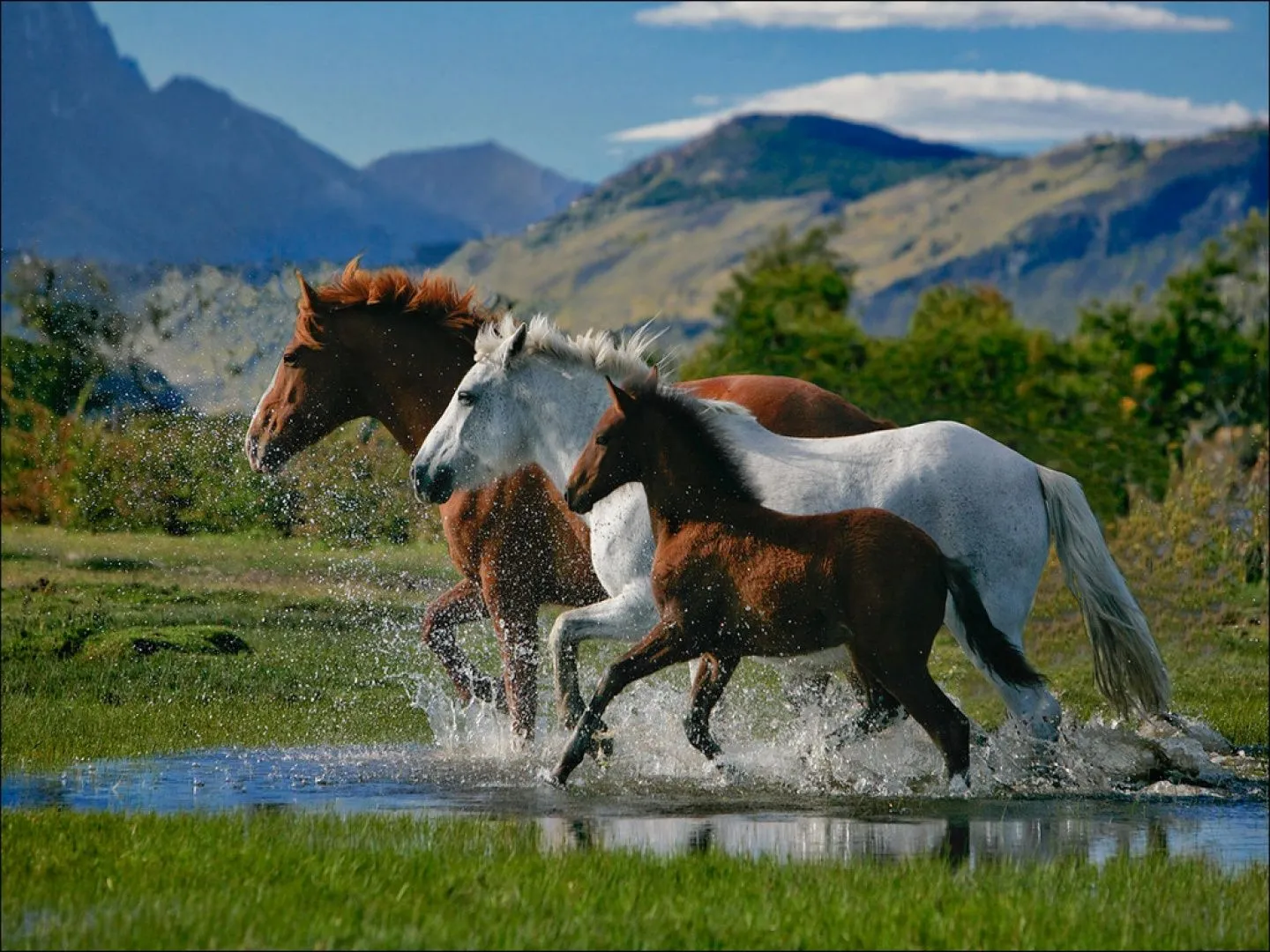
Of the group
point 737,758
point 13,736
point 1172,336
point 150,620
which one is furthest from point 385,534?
point 1172,336

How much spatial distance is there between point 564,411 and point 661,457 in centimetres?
95

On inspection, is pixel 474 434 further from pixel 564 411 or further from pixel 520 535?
pixel 520 535

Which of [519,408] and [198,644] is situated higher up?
[519,408]

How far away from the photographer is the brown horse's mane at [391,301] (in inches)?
395

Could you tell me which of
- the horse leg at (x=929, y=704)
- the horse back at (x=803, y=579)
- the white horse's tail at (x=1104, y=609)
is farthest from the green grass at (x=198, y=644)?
the white horse's tail at (x=1104, y=609)

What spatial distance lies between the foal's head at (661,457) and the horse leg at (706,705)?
0.93 m

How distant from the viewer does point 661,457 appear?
8.29m

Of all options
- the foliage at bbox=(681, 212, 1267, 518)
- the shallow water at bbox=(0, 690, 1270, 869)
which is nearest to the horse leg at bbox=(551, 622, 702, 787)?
the shallow water at bbox=(0, 690, 1270, 869)

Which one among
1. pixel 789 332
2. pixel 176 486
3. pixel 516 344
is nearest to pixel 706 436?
pixel 516 344

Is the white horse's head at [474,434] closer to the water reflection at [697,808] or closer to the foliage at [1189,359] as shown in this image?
the water reflection at [697,808]

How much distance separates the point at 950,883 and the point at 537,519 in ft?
13.4

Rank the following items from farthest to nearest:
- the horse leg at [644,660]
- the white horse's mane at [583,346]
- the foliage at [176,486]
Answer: the foliage at [176,486], the white horse's mane at [583,346], the horse leg at [644,660]

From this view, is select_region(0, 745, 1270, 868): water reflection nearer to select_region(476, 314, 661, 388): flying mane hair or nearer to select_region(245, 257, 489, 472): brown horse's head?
select_region(245, 257, 489, 472): brown horse's head

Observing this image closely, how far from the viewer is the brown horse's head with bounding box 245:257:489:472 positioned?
1002 centimetres
